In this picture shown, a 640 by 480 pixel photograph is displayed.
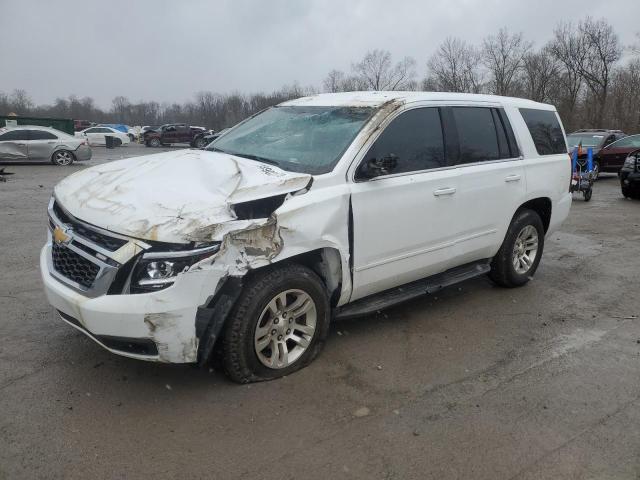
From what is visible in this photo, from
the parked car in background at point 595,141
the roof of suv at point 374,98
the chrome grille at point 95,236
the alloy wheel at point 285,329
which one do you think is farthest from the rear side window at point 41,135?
the alloy wheel at point 285,329

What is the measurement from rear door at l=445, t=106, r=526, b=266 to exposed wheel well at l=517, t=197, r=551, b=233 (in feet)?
1.40

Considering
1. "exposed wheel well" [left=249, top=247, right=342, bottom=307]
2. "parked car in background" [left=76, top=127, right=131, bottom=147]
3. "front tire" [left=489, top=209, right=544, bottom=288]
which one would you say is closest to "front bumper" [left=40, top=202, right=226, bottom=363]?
"exposed wheel well" [left=249, top=247, right=342, bottom=307]

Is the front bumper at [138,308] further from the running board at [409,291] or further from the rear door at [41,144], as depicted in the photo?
the rear door at [41,144]

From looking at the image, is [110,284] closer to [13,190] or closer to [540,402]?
→ [540,402]

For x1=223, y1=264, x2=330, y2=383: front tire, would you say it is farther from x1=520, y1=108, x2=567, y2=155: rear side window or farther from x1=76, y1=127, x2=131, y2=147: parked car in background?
x1=76, y1=127, x2=131, y2=147: parked car in background

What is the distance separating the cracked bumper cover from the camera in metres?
2.97

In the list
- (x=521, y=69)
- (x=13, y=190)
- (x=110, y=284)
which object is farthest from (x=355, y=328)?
(x=521, y=69)

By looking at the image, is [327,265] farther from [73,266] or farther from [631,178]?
[631,178]

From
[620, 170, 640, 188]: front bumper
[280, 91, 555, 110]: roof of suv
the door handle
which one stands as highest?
[280, 91, 555, 110]: roof of suv

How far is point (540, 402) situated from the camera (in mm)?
3434

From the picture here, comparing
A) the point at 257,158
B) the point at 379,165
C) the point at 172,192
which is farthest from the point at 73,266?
the point at 379,165

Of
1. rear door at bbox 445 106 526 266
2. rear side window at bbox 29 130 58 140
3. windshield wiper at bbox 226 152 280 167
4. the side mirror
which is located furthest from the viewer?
rear side window at bbox 29 130 58 140

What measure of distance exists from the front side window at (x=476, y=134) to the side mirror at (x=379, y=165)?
3.48 ft

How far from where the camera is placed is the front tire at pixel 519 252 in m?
5.34
